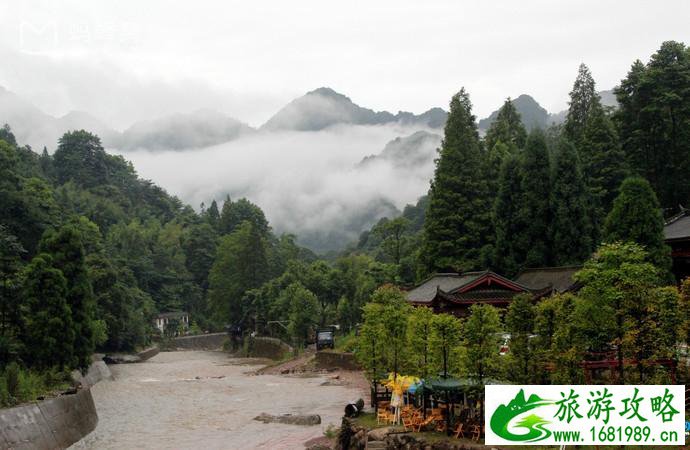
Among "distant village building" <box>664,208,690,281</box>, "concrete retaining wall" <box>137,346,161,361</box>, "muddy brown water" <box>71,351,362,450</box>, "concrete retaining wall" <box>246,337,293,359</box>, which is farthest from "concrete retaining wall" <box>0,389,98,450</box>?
"concrete retaining wall" <box>137,346,161,361</box>

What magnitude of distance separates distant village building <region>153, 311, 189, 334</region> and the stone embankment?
74.7 metres

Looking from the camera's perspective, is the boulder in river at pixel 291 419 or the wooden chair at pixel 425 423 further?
the boulder in river at pixel 291 419

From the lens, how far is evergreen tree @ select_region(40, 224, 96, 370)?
147 ft

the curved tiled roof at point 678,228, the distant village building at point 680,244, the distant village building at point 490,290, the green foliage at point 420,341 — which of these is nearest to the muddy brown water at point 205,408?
the green foliage at point 420,341

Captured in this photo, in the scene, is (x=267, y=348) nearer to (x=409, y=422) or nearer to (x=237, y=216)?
(x=409, y=422)

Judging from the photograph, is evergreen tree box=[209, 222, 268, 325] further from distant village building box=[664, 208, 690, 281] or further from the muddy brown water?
distant village building box=[664, 208, 690, 281]

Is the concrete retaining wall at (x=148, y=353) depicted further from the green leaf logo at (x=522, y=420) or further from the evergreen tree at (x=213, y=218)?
the green leaf logo at (x=522, y=420)

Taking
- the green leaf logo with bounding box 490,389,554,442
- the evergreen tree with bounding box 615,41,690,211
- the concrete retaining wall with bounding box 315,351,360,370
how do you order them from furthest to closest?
the concrete retaining wall with bounding box 315,351,360,370
the evergreen tree with bounding box 615,41,690,211
the green leaf logo with bounding box 490,389,554,442

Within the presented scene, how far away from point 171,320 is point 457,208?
6896 cm

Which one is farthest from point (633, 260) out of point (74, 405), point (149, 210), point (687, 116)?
point (149, 210)

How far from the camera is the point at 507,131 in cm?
7644

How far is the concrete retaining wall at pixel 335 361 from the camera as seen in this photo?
188 ft

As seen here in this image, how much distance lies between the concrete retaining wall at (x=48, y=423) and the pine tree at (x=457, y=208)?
33556mm

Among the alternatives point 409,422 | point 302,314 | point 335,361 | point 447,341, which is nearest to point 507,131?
point 302,314
